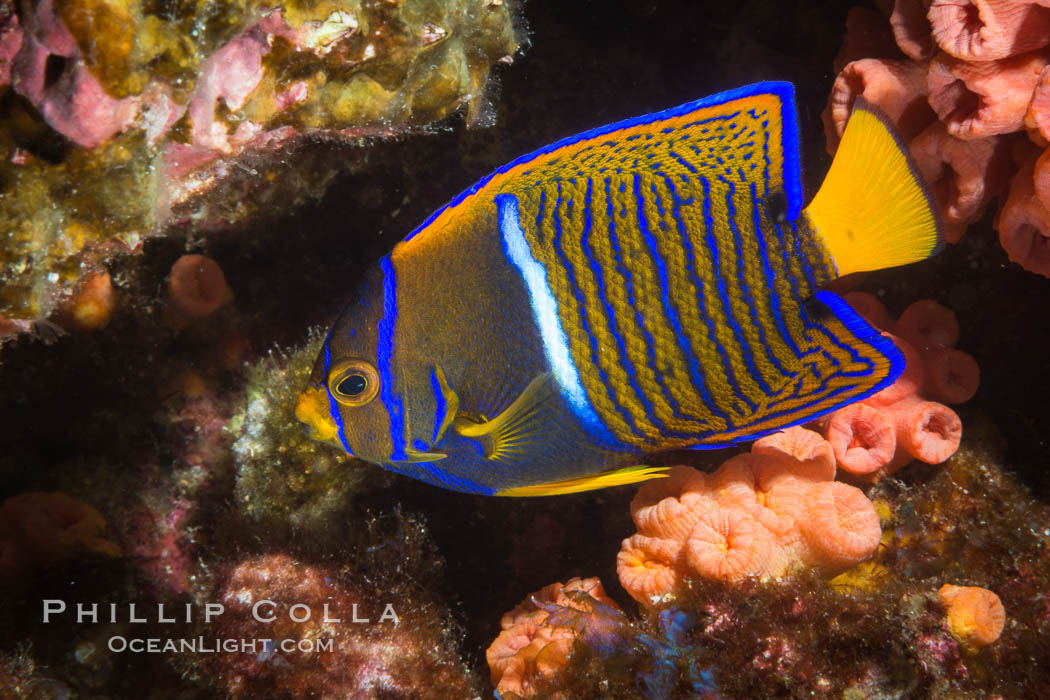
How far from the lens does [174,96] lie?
6.52ft

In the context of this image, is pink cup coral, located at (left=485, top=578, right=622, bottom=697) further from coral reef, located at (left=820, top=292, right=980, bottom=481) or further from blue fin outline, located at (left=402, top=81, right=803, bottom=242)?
blue fin outline, located at (left=402, top=81, right=803, bottom=242)

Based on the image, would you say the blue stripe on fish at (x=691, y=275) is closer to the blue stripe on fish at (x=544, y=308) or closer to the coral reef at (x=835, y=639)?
the blue stripe on fish at (x=544, y=308)

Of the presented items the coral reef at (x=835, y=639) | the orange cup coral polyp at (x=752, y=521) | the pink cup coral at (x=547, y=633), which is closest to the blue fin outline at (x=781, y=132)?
the orange cup coral polyp at (x=752, y=521)

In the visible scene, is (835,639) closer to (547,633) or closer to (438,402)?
(547,633)

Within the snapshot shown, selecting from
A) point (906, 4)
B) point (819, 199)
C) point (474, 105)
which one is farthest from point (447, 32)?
point (906, 4)

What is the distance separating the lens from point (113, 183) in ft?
6.64

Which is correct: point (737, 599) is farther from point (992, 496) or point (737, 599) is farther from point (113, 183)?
point (113, 183)

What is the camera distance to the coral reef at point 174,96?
5.75 ft

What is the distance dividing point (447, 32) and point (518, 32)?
0.64 meters

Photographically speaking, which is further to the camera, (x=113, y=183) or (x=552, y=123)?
(x=552, y=123)

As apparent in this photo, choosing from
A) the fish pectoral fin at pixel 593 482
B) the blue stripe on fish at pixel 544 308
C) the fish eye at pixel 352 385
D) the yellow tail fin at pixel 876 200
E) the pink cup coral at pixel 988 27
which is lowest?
the fish pectoral fin at pixel 593 482

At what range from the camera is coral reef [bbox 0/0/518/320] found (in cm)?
175

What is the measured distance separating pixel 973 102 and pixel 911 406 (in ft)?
4.41

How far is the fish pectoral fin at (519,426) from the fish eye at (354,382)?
0.31 meters
